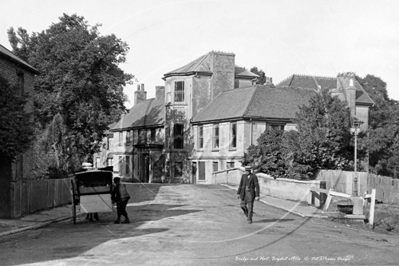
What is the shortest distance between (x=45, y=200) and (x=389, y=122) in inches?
2352

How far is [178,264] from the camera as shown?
9.98 m

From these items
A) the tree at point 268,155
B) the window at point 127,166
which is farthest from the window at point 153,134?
the tree at point 268,155

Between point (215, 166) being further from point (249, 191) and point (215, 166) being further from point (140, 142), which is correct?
point (249, 191)

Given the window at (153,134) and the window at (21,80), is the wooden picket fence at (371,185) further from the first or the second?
the window at (153,134)

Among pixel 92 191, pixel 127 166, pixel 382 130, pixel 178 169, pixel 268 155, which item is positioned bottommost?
pixel 127 166

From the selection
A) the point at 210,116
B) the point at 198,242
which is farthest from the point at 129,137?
the point at 198,242

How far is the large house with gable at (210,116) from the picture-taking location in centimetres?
4569

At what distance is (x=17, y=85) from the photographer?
19.1 m

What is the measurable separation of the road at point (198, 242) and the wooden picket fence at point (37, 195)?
2.43 meters

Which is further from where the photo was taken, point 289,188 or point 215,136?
point 215,136

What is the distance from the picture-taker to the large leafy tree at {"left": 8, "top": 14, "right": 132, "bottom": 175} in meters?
40.1

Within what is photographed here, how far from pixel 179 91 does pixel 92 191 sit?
35112 millimetres

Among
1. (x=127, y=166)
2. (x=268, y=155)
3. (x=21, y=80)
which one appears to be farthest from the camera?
(x=127, y=166)

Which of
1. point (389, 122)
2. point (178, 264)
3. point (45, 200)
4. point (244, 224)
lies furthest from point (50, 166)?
point (389, 122)
